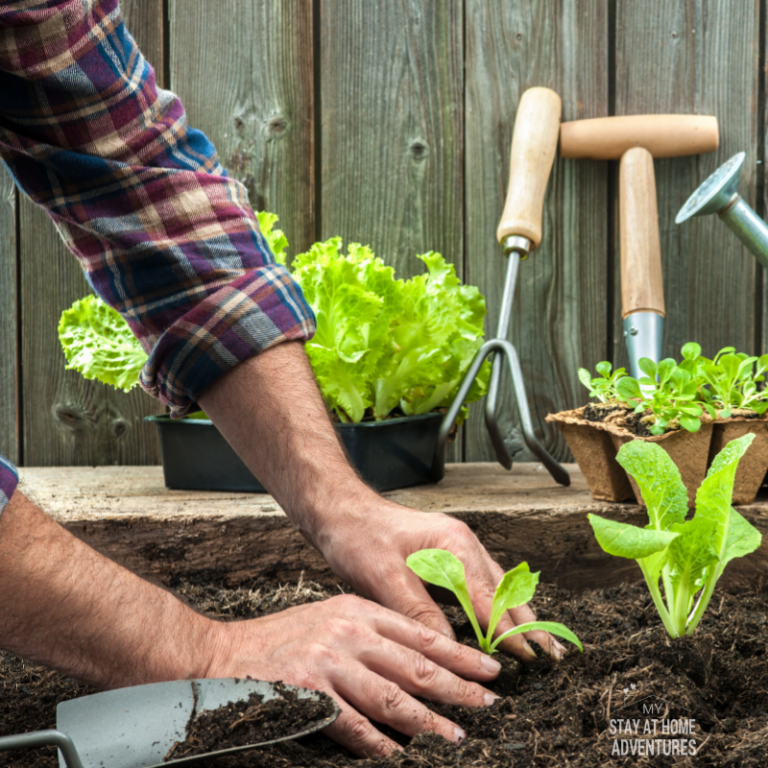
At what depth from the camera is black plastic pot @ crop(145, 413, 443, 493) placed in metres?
1.18

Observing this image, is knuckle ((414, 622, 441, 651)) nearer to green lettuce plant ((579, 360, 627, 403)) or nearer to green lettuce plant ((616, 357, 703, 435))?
green lettuce plant ((616, 357, 703, 435))

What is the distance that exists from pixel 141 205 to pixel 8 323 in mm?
892

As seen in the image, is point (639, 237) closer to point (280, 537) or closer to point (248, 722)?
point (280, 537)

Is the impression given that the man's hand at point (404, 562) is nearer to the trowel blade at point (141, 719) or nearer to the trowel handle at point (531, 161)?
the trowel blade at point (141, 719)

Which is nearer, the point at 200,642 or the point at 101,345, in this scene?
the point at 200,642

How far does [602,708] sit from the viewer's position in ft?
1.90

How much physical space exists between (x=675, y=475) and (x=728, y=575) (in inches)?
14.9

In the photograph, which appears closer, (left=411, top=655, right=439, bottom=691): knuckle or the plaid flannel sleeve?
(left=411, top=655, right=439, bottom=691): knuckle

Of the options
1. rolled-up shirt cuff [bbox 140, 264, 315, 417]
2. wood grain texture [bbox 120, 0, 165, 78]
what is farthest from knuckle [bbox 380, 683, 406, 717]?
wood grain texture [bbox 120, 0, 165, 78]

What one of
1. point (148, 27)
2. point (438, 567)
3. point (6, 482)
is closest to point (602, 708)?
point (438, 567)

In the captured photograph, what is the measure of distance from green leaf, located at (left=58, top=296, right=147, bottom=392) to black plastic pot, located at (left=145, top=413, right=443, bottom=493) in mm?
144

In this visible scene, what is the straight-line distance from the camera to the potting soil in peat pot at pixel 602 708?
20.6 inches

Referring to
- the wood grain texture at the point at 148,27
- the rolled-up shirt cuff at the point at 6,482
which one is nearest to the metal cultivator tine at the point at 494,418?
the rolled-up shirt cuff at the point at 6,482

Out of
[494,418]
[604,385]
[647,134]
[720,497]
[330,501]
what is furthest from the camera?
[647,134]
